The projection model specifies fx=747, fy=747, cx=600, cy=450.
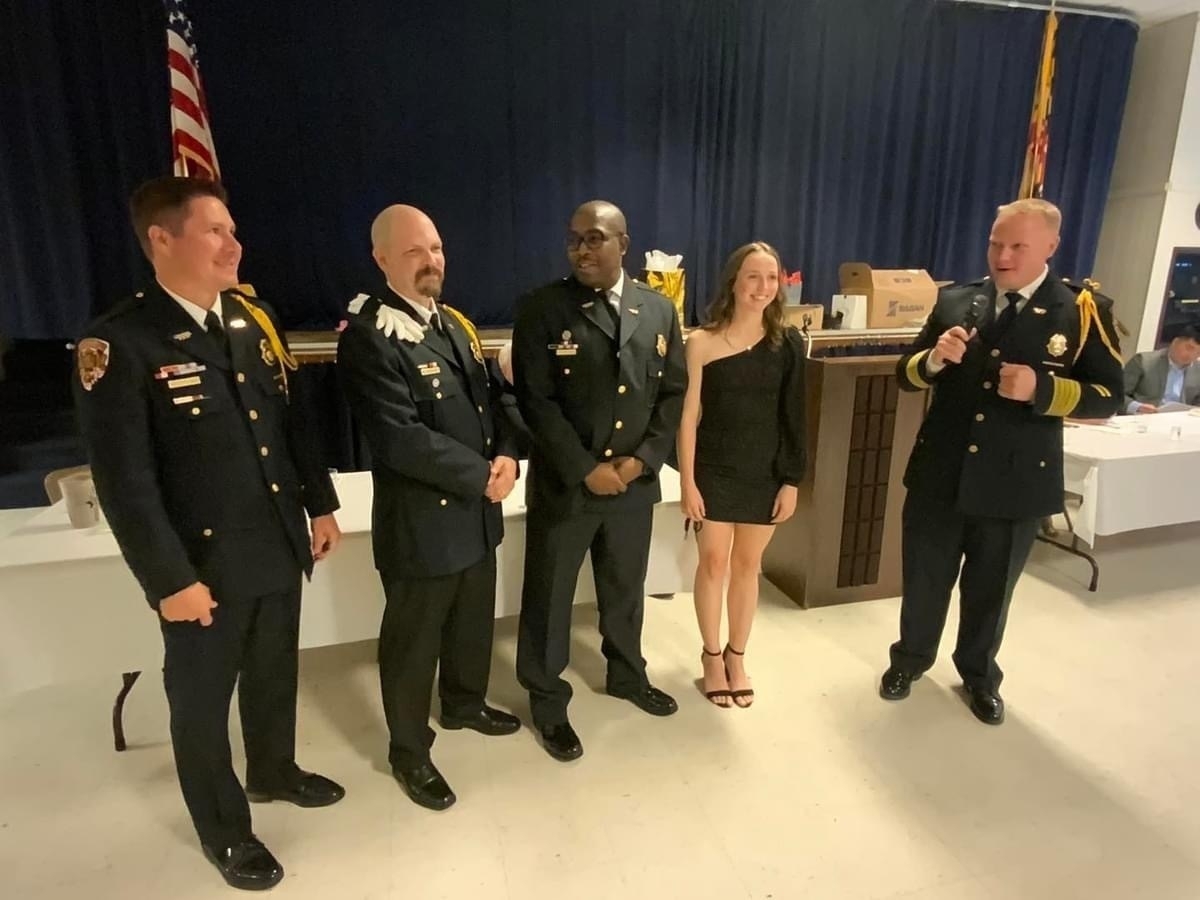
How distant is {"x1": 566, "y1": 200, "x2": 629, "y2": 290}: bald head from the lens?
1.95m

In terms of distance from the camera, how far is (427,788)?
6.68 feet

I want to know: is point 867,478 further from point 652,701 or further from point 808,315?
point 808,315

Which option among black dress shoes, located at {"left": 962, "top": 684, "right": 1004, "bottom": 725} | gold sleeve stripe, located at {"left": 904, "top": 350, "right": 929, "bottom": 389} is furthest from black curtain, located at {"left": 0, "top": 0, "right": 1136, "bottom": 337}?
black dress shoes, located at {"left": 962, "top": 684, "right": 1004, "bottom": 725}

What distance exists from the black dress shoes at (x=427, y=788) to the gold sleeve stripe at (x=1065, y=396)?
1.97m

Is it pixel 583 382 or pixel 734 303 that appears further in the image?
pixel 734 303

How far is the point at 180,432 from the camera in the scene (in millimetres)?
1541

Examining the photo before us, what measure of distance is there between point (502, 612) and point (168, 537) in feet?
4.01

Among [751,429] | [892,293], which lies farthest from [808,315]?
[751,429]

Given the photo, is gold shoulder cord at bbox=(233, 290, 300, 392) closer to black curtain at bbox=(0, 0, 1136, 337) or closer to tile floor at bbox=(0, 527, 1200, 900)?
tile floor at bbox=(0, 527, 1200, 900)

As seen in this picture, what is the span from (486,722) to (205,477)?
3.93 ft

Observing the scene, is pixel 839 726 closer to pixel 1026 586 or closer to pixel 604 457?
pixel 604 457

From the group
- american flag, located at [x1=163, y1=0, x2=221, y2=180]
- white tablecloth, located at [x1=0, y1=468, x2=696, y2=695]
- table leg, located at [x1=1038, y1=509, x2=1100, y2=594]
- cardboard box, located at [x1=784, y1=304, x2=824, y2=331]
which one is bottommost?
table leg, located at [x1=1038, y1=509, x2=1100, y2=594]

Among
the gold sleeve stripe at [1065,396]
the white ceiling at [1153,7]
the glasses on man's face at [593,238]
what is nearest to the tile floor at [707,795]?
the gold sleeve stripe at [1065,396]

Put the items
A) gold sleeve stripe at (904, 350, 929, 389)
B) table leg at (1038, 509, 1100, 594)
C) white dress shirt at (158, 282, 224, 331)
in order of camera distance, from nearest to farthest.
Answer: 1. white dress shirt at (158, 282, 224, 331)
2. gold sleeve stripe at (904, 350, 929, 389)
3. table leg at (1038, 509, 1100, 594)
